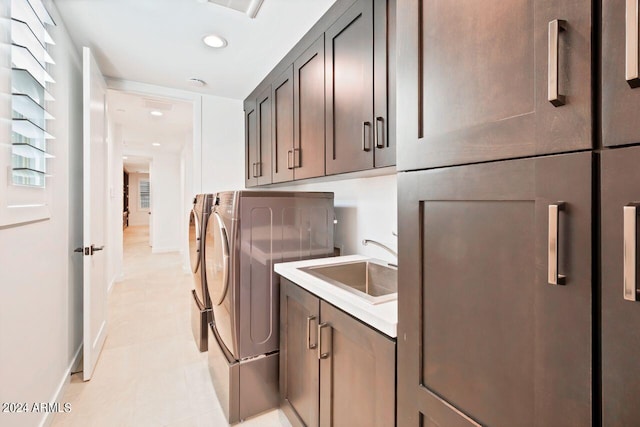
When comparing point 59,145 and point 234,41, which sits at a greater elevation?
point 234,41

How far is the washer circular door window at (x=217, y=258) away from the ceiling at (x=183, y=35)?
121cm

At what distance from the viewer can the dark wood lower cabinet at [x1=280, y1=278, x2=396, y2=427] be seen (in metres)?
1.00

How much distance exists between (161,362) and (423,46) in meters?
2.77

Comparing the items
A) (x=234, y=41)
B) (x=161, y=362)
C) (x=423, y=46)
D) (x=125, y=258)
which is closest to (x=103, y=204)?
(x=161, y=362)

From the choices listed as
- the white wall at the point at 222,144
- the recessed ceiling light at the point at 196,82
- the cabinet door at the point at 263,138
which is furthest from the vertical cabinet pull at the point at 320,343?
the recessed ceiling light at the point at 196,82

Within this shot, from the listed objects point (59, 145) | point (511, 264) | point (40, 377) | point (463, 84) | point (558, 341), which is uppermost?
point (59, 145)

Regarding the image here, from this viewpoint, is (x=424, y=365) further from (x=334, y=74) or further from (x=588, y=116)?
(x=334, y=74)

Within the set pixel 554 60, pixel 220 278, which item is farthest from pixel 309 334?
pixel 554 60

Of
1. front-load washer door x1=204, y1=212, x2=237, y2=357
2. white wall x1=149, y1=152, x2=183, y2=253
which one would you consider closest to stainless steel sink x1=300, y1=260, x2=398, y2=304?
front-load washer door x1=204, y1=212, x2=237, y2=357

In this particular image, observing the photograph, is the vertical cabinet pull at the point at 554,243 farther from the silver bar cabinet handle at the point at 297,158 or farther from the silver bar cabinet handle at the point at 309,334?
the silver bar cabinet handle at the point at 297,158

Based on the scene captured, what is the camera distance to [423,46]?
2.66 feet

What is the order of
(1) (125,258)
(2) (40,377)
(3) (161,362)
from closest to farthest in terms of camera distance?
(2) (40,377) → (3) (161,362) → (1) (125,258)

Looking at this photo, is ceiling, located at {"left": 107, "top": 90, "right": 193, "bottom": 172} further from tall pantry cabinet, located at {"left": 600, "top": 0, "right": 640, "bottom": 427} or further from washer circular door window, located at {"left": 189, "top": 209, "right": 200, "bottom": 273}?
tall pantry cabinet, located at {"left": 600, "top": 0, "right": 640, "bottom": 427}

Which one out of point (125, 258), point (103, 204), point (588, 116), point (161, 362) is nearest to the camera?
point (588, 116)
